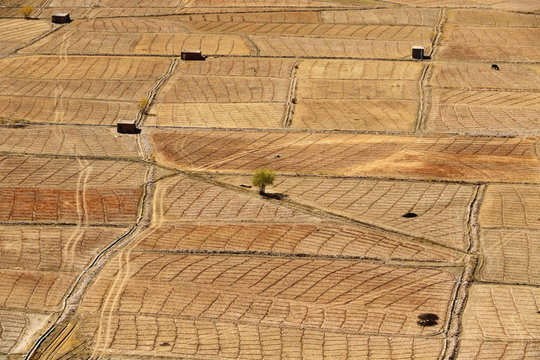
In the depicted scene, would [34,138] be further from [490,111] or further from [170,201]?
[490,111]

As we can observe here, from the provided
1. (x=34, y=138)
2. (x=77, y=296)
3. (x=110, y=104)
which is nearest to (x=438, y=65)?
(x=110, y=104)

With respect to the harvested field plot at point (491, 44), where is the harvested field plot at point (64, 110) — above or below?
below

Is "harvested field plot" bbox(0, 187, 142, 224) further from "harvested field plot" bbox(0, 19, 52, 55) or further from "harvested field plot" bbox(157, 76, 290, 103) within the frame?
"harvested field plot" bbox(0, 19, 52, 55)

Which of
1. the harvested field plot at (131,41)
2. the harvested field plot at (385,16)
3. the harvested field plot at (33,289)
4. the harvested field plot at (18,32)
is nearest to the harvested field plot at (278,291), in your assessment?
the harvested field plot at (33,289)

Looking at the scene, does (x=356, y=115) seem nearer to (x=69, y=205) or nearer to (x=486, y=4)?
(x=69, y=205)

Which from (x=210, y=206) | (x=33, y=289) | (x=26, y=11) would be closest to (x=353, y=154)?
(x=210, y=206)

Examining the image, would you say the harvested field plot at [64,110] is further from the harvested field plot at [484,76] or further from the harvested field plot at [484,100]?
the harvested field plot at [484,76]
